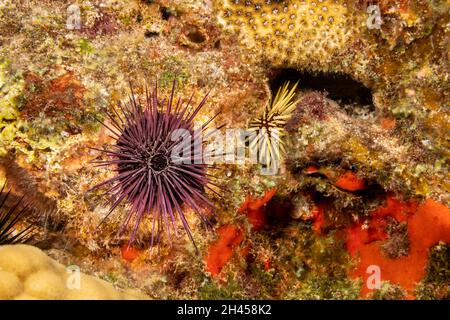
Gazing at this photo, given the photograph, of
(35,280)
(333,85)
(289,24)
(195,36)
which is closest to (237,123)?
(195,36)

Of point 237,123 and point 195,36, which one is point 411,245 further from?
point 195,36

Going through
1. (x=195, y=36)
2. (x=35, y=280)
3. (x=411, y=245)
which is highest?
(x=195, y=36)

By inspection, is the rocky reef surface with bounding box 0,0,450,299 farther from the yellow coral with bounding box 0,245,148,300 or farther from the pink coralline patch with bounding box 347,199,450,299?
the yellow coral with bounding box 0,245,148,300

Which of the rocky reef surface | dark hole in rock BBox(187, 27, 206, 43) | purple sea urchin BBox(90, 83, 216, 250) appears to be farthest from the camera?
dark hole in rock BBox(187, 27, 206, 43)

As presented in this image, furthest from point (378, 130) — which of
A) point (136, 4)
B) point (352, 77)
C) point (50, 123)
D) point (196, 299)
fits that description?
point (50, 123)

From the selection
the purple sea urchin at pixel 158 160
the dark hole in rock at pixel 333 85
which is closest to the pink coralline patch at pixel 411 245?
the dark hole in rock at pixel 333 85

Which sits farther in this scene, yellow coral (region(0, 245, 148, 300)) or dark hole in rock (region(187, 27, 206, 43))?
dark hole in rock (region(187, 27, 206, 43))

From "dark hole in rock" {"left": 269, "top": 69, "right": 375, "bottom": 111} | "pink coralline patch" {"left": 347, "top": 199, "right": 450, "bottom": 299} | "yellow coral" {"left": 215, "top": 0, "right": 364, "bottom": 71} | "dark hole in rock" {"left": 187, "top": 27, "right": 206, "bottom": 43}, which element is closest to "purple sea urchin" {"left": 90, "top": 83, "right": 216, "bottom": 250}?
"dark hole in rock" {"left": 187, "top": 27, "right": 206, "bottom": 43}
